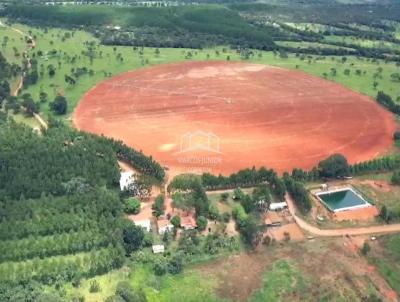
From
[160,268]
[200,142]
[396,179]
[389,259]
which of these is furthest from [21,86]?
[389,259]

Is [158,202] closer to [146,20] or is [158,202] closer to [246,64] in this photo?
[246,64]

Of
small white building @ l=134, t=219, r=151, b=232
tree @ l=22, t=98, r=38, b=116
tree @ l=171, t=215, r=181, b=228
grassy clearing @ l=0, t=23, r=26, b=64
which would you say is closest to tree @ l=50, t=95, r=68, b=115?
tree @ l=22, t=98, r=38, b=116

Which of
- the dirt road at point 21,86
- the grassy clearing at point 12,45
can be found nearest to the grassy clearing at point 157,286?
the dirt road at point 21,86

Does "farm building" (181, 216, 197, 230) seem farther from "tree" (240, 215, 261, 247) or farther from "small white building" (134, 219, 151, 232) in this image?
"tree" (240, 215, 261, 247)

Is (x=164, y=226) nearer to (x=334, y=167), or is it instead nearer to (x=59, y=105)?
(x=334, y=167)

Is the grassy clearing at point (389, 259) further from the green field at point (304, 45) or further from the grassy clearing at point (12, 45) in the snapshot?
the green field at point (304, 45)

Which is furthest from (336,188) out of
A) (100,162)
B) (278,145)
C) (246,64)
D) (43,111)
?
(246,64)
